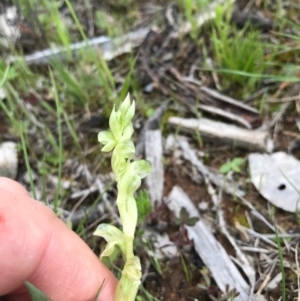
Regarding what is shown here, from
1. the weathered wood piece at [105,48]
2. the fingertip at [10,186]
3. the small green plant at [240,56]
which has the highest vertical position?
the fingertip at [10,186]

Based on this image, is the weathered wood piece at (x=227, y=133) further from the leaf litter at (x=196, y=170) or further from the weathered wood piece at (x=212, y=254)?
the weathered wood piece at (x=212, y=254)

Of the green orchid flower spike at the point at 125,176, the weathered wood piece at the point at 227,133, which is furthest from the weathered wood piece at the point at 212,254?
the green orchid flower spike at the point at 125,176

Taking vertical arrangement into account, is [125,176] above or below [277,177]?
above

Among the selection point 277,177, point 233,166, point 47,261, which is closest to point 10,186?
point 47,261

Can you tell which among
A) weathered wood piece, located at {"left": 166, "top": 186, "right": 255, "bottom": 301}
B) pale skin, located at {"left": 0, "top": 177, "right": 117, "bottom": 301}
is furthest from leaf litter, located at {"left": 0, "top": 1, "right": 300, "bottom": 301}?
pale skin, located at {"left": 0, "top": 177, "right": 117, "bottom": 301}

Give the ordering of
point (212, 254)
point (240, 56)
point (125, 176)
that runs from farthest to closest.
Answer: point (240, 56), point (212, 254), point (125, 176)

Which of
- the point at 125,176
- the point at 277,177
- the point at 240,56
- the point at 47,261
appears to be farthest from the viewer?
the point at 240,56

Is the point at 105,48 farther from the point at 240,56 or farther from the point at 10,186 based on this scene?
the point at 10,186
